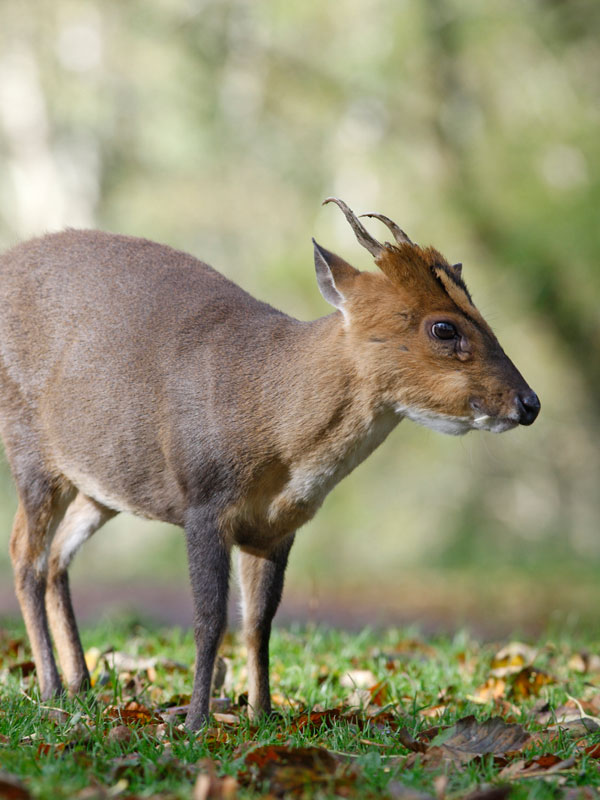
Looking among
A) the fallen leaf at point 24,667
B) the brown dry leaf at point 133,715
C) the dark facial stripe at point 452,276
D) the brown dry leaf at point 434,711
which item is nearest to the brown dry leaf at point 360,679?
the brown dry leaf at point 434,711

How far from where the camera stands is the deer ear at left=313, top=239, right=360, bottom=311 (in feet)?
14.0

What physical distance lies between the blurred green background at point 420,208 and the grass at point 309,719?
10.9ft

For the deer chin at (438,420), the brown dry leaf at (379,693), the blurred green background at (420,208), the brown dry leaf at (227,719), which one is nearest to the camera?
the deer chin at (438,420)

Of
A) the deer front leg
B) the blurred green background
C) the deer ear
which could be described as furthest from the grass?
the blurred green background

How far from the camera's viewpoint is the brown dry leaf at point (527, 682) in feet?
16.5

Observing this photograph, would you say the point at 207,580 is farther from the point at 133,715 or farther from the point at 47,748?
the point at 47,748

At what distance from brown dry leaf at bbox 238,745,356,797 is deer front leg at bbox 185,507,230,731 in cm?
88

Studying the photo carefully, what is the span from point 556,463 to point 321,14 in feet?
19.7

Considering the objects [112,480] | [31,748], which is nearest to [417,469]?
[112,480]

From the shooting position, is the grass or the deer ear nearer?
the grass

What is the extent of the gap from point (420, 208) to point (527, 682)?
7865mm

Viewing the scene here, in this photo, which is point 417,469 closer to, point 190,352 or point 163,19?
point 163,19

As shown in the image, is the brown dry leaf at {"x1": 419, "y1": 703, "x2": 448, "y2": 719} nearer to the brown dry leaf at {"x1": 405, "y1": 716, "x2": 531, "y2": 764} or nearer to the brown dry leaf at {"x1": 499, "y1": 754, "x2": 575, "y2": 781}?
the brown dry leaf at {"x1": 405, "y1": 716, "x2": 531, "y2": 764}

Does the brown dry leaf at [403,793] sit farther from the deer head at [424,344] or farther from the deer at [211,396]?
the deer head at [424,344]
